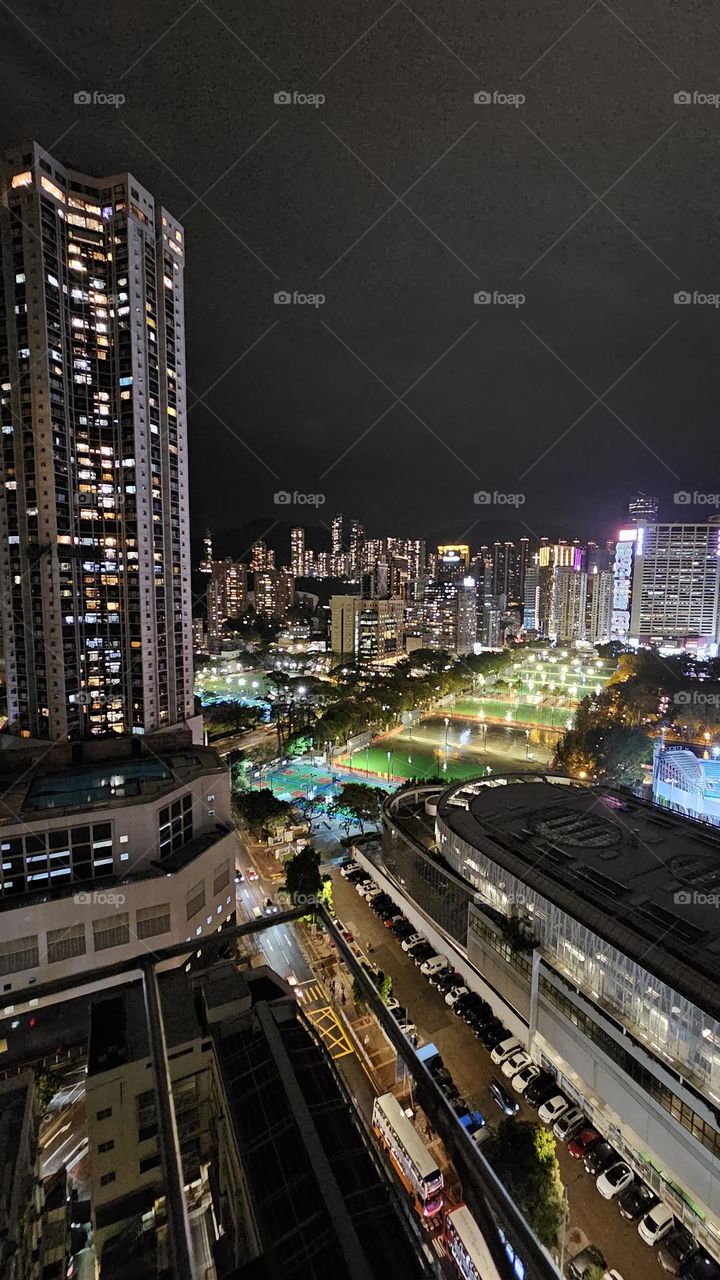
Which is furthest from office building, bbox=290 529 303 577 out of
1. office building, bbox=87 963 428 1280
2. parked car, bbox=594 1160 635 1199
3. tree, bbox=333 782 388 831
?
parked car, bbox=594 1160 635 1199

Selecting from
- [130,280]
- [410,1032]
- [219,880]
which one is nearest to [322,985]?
[410,1032]

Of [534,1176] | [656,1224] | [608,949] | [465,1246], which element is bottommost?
[656,1224]

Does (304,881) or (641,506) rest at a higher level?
(641,506)

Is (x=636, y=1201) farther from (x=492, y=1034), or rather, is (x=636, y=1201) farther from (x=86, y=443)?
(x=86, y=443)

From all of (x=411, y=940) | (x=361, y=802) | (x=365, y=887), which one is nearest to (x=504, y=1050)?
(x=411, y=940)

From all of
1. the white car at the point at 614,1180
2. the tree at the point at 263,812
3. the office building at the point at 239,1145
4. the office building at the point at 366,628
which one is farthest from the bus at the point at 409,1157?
the office building at the point at 366,628
